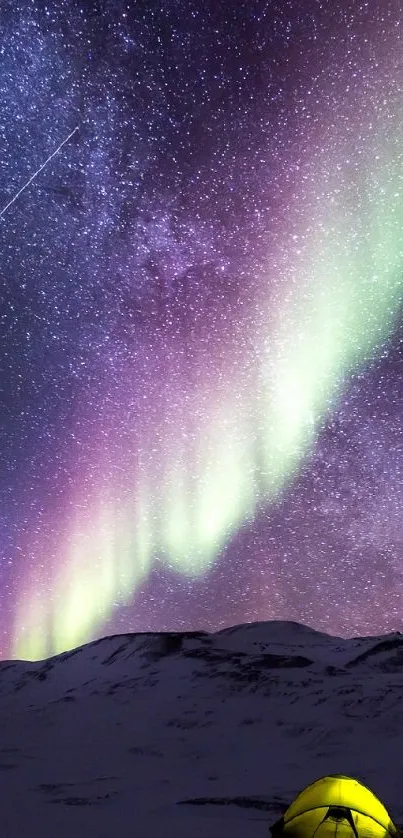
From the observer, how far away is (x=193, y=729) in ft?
182

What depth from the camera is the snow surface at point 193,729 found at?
28297mm

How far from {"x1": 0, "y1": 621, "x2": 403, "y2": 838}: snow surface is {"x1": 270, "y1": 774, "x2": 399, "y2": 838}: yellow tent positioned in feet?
61.9

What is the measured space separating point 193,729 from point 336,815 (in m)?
55.1

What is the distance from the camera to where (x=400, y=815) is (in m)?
23.2

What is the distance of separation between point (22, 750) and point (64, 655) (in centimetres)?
4058

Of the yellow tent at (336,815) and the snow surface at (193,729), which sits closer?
the yellow tent at (336,815)

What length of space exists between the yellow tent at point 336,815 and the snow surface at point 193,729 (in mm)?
18876

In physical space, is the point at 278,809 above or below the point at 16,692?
below

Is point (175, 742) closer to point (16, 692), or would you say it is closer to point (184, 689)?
point (184, 689)

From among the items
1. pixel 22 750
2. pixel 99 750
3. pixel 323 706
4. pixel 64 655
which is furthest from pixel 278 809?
pixel 64 655

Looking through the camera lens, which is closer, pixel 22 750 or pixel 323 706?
pixel 22 750

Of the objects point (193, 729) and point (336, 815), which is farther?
point (193, 729)

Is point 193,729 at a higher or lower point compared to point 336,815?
higher

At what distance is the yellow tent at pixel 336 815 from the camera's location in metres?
5.16
